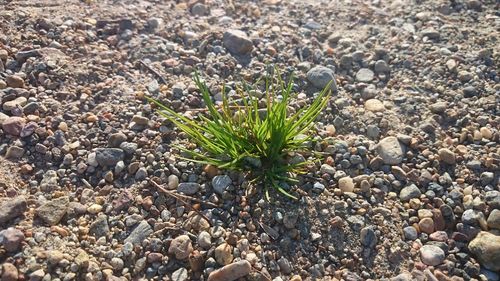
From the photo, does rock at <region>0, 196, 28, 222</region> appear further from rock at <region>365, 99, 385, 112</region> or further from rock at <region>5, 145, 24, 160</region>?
rock at <region>365, 99, 385, 112</region>

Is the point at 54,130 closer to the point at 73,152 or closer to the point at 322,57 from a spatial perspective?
the point at 73,152

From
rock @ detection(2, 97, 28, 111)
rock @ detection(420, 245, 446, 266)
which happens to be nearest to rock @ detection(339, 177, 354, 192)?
rock @ detection(420, 245, 446, 266)

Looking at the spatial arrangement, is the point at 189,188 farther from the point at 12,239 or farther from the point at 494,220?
the point at 494,220

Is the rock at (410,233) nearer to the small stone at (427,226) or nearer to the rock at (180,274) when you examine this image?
the small stone at (427,226)

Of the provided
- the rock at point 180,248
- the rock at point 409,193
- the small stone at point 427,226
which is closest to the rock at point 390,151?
the rock at point 409,193

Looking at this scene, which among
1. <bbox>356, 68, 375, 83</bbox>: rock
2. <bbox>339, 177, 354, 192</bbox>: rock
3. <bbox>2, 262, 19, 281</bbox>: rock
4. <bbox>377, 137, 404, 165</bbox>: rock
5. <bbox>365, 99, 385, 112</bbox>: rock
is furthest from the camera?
<bbox>356, 68, 375, 83</bbox>: rock

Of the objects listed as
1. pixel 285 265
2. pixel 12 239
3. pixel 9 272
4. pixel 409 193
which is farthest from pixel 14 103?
pixel 409 193
